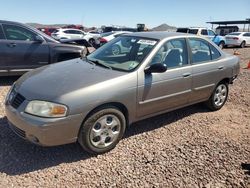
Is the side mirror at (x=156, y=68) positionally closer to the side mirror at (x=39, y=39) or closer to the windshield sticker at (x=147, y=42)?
the windshield sticker at (x=147, y=42)

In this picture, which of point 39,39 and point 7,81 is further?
point 7,81

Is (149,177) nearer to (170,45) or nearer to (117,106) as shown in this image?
(117,106)

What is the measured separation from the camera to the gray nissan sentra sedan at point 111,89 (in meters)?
3.39

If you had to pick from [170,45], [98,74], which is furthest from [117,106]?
[170,45]

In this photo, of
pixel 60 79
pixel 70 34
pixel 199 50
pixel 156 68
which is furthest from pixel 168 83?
pixel 70 34

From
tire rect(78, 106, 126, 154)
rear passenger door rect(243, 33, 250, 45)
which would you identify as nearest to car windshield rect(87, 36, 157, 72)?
tire rect(78, 106, 126, 154)

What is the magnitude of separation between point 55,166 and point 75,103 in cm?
86

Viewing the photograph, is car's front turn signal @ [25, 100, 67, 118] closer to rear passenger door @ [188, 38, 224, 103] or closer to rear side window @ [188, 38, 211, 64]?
rear passenger door @ [188, 38, 224, 103]

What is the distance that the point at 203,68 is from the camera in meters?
5.11

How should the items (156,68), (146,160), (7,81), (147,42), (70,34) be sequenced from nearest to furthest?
1. (146,160)
2. (156,68)
3. (147,42)
4. (7,81)
5. (70,34)

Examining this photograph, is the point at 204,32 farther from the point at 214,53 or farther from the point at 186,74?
the point at 186,74

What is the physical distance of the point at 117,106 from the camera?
3.91m

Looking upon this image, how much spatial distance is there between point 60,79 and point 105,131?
3.07ft

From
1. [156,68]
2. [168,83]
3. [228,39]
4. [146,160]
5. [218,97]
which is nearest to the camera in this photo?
[146,160]
